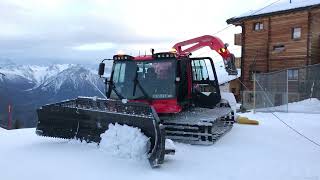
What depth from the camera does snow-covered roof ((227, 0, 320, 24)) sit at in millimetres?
27688

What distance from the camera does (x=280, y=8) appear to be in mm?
29625

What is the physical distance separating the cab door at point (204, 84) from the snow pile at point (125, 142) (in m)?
4.13

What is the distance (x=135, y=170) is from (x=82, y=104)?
113 inches

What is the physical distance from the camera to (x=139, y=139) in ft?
25.1

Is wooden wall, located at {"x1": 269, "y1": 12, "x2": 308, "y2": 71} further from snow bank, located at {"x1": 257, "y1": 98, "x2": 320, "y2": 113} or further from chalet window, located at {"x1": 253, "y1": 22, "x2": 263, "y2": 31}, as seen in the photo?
snow bank, located at {"x1": 257, "y1": 98, "x2": 320, "y2": 113}

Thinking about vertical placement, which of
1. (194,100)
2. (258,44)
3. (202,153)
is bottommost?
(202,153)

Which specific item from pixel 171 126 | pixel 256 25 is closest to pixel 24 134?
pixel 171 126

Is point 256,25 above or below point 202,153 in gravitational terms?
above

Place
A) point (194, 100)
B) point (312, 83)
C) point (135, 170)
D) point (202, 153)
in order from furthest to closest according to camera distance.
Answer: point (312, 83)
point (194, 100)
point (202, 153)
point (135, 170)

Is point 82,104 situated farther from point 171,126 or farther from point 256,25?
point 256,25

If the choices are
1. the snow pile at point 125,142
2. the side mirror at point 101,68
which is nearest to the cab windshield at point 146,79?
the side mirror at point 101,68

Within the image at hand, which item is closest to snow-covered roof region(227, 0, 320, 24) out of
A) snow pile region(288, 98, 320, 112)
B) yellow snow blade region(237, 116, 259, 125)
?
snow pile region(288, 98, 320, 112)

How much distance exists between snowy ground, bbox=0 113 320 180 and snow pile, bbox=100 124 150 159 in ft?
0.43

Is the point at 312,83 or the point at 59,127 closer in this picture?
the point at 59,127
